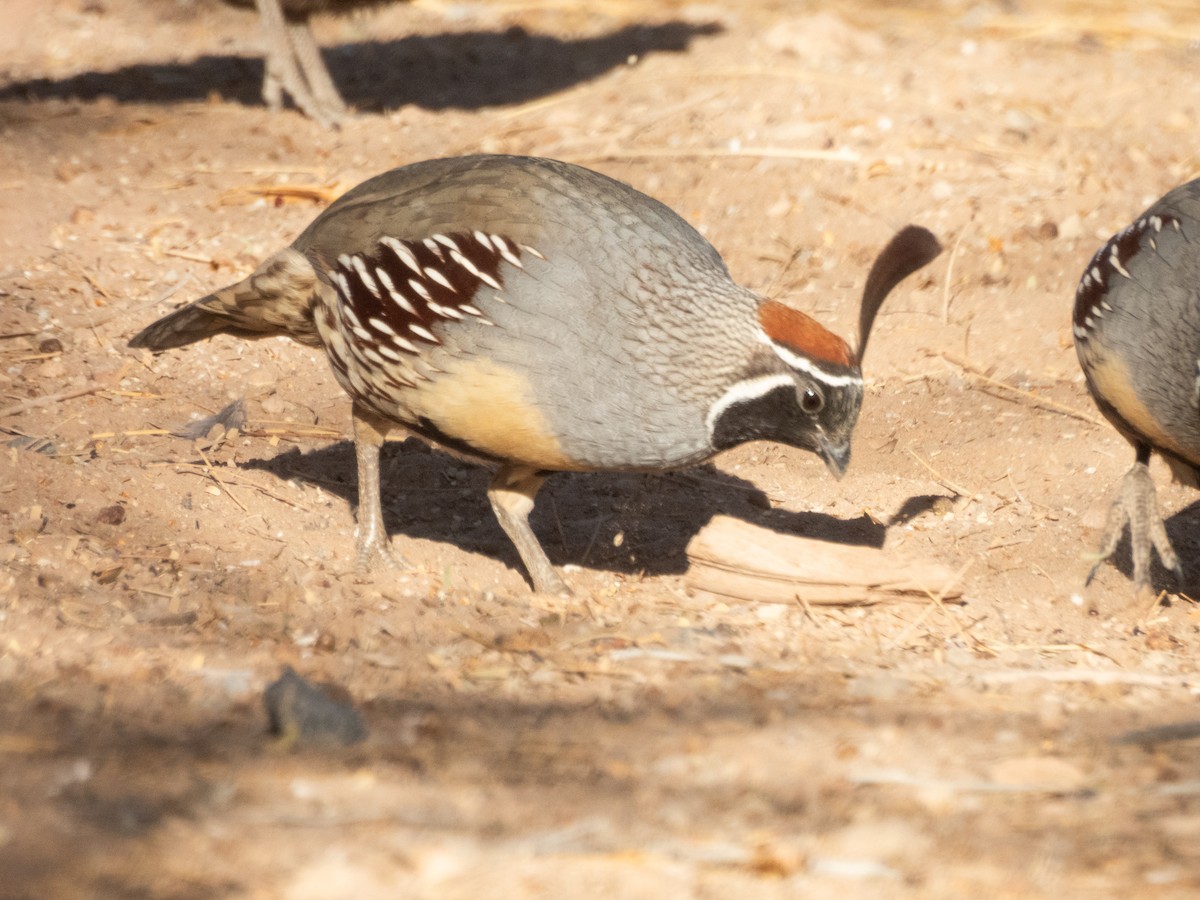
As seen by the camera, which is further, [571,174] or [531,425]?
[571,174]

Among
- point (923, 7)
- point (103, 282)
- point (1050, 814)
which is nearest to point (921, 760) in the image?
point (1050, 814)

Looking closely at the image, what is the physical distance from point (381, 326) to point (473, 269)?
0.37 meters

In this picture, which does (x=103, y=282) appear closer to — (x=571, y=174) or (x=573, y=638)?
(x=571, y=174)

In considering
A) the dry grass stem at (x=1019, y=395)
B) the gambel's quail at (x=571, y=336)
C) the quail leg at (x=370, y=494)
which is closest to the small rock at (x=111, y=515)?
the quail leg at (x=370, y=494)

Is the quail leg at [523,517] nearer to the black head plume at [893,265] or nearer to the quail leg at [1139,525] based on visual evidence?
the black head plume at [893,265]

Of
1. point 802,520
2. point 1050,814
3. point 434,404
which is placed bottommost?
point 802,520

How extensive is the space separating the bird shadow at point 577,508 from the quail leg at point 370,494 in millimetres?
331

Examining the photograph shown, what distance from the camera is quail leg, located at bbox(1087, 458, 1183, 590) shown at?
16.2 feet

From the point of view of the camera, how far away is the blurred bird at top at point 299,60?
8.49 meters

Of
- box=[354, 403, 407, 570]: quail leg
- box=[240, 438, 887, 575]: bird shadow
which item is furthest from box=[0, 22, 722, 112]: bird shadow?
box=[354, 403, 407, 570]: quail leg

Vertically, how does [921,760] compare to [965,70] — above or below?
below

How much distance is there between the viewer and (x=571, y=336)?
13.1 feet

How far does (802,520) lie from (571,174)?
5.83ft

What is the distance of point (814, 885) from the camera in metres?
2.61
